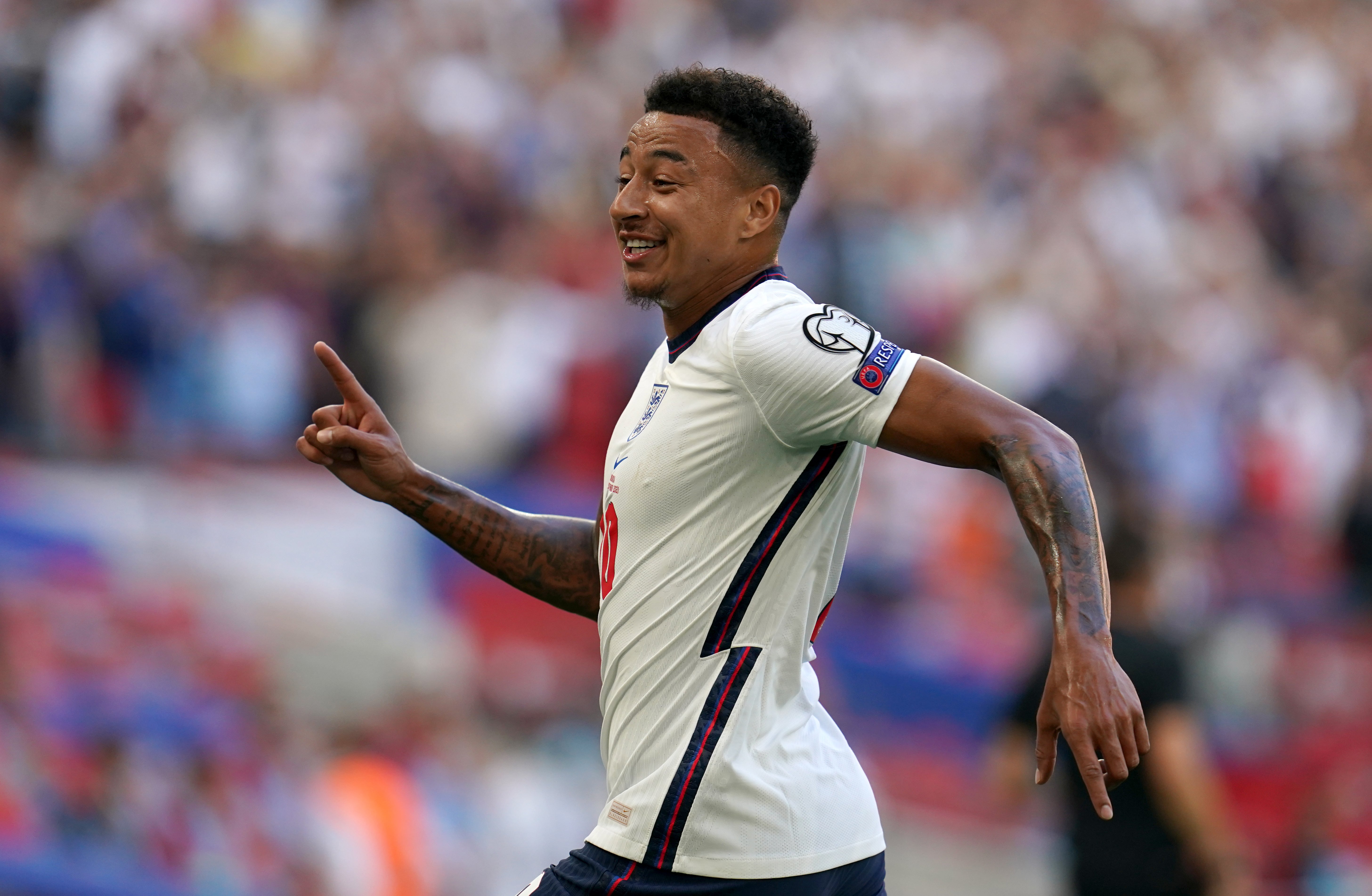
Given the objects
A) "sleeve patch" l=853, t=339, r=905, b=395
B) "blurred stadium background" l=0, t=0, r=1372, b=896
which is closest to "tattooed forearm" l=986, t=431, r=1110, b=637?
"sleeve patch" l=853, t=339, r=905, b=395

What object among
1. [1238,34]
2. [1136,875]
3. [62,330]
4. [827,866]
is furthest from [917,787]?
[1238,34]

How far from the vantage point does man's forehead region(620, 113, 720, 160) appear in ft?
11.0

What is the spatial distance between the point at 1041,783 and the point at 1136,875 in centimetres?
338

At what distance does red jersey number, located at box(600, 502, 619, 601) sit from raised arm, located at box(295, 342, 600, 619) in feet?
1.08

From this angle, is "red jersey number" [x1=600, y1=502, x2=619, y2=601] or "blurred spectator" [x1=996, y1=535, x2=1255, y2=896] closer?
"red jersey number" [x1=600, y1=502, x2=619, y2=601]

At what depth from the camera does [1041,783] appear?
2.91 m

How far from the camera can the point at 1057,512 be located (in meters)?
2.91

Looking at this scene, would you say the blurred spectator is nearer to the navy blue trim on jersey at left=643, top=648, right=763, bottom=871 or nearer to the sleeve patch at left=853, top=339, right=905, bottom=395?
the navy blue trim on jersey at left=643, top=648, right=763, bottom=871

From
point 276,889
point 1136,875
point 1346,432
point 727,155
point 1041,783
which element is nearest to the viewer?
point 1041,783

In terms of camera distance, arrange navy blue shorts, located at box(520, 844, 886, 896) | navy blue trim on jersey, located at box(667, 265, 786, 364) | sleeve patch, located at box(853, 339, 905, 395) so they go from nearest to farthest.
Answer: sleeve patch, located at box(853, 339, 905, 395)
navy blue shorts, located at box(520, 844, 886, 896)
navy blue trim on jersey, located at box(667, 265, 786, 364)

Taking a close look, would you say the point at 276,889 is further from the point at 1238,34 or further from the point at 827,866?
the point at 1238,34

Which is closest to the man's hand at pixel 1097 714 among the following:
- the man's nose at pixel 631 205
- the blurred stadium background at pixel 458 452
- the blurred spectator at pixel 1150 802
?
the man's nose at pixel 631 205

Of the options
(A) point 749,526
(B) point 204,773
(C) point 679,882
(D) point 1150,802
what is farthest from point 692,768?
(B) point 204,773

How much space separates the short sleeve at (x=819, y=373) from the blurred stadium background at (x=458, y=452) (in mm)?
3739
